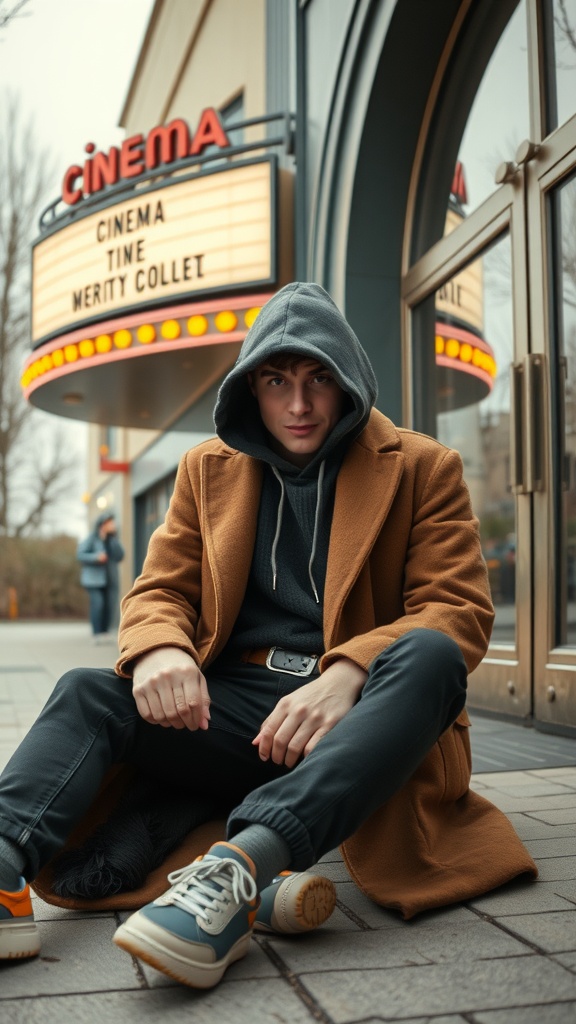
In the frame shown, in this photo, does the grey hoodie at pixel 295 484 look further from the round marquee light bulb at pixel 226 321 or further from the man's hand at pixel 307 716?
the round marquee light bulb at pixel 226 321

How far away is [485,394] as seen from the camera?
211 inches

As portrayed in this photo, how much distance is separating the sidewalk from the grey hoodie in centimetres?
61

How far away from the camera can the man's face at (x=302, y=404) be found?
235 centimetres

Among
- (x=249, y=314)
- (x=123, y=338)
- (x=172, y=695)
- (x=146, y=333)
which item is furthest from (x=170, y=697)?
(x=123, y=338)

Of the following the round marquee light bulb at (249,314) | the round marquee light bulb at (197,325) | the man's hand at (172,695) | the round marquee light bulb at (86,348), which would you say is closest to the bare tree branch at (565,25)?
the round marquee light bulb at (249,314)

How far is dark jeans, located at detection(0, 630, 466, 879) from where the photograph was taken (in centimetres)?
170

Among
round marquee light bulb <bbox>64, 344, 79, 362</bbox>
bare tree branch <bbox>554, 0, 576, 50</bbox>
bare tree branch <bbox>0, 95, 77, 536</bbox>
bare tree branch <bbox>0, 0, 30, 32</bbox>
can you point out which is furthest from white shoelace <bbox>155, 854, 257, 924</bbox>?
bare tree branch <bbox>0, 95, 77, 536</bbox>

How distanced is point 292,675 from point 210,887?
72 cm

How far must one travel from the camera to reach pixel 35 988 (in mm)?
1572

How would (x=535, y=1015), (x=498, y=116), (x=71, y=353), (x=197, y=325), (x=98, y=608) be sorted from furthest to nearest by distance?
1. (x=98, y=608)
2. (x=71, y=353)
3. (x=197, y=325)
4. (x=498, y=116)
5. (x=535, y=1015)

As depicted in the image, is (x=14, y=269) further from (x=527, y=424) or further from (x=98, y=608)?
(x=527, y=424)

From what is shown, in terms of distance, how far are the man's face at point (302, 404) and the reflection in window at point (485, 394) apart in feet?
8.26

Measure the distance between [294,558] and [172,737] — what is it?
0.52m

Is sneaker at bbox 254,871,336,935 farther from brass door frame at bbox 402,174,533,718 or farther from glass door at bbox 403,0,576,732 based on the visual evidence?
brass door frame at bbox 402,174,533,718
